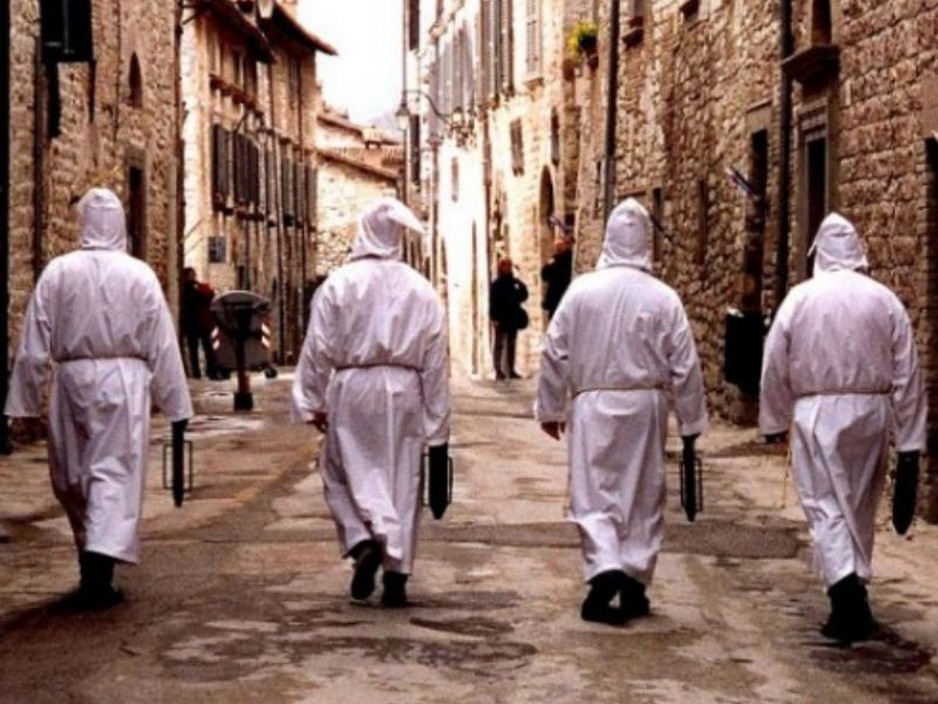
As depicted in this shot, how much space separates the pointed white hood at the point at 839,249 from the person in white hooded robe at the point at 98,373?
273cm

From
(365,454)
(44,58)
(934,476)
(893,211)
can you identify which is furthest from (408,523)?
(44,58)

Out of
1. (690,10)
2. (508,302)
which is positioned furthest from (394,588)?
(508,302)

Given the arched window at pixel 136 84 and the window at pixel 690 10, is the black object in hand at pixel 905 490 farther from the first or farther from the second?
the arched window at pixel 136 84

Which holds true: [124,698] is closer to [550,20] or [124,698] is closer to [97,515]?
[97,515]

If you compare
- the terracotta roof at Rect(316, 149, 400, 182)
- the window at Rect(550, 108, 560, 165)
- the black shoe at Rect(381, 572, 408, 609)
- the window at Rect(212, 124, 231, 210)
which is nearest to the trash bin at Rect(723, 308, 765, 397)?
the black shoe at Rect(381, 572, 408, 609)

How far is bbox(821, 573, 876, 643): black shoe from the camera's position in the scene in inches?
403

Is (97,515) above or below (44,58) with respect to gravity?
below

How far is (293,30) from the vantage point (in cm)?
6031

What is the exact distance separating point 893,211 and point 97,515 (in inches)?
269

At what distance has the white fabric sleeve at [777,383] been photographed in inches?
427

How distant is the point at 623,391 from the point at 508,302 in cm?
2361

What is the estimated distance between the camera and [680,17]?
27.3m

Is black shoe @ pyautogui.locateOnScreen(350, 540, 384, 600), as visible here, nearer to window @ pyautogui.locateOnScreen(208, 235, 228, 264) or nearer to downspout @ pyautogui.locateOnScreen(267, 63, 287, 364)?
window @ pyautogui.locateOnScreen(208, 235, 228, 264)

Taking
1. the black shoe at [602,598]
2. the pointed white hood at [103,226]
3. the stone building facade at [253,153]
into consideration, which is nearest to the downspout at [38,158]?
the pointed white hood at [103,226]
